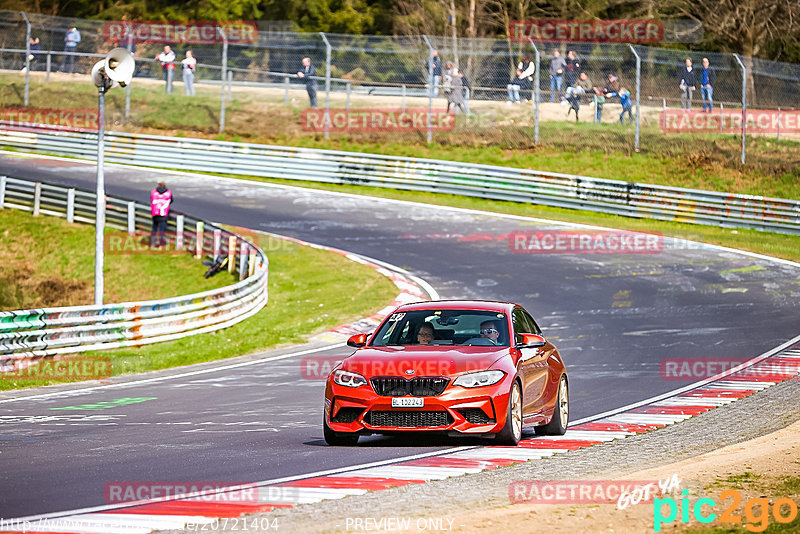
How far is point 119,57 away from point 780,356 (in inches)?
444

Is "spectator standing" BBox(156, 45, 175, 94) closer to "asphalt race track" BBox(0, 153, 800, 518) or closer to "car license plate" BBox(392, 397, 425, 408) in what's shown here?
"asphalt race track" BBox(0, 153, 800, 518)

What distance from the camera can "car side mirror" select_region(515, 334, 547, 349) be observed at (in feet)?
35.9

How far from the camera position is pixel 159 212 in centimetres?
2962

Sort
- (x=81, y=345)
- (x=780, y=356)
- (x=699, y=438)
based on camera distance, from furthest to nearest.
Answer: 1. (x=81, y=345)
2. (x=780, y=356)
3. (x=699, y=438)

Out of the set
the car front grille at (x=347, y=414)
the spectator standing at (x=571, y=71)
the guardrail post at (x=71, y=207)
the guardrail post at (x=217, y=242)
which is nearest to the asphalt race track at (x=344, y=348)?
the car front grille at (x=347, y=414)

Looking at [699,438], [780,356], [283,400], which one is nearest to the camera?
[699,438]

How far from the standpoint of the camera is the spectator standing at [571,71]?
35938 millimetres

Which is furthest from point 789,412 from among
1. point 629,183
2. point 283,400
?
point 629,183

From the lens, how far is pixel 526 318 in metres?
12.1

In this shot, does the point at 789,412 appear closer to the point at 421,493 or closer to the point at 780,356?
the point at 780,356

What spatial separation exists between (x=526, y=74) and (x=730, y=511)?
30.7 metres

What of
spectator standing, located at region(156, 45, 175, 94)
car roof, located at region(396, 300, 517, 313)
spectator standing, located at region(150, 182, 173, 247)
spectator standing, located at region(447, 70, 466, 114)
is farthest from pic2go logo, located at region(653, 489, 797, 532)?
spectator standing, located at region(156, 45, 175, 94)

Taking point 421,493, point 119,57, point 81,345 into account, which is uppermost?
point 119,57

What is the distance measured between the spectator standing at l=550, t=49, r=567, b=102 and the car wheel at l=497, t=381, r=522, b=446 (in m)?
27.1
